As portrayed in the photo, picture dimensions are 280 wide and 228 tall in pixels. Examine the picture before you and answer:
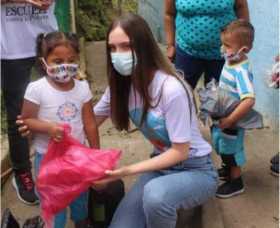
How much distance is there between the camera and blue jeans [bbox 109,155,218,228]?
103 inches

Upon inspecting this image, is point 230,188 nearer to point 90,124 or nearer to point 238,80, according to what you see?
point 238,80

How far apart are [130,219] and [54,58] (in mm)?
884

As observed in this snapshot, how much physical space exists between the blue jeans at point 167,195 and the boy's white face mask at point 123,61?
0.55m

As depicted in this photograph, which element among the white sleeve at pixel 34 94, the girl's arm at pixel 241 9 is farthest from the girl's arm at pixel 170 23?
the white sleeve at pixel 34 94

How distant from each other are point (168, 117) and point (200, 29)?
102 centimetres

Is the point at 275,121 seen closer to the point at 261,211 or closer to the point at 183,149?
the point at 261,211

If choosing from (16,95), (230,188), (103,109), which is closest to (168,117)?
(103,109)

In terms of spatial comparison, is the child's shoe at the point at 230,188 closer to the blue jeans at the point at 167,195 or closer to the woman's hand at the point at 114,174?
the blue jeans at the point at 167,195

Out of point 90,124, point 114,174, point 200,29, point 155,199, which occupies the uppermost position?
point 200,29

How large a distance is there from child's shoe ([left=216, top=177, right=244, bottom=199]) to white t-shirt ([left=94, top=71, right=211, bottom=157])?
0.65 meters

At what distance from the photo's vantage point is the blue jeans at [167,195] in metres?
2.63

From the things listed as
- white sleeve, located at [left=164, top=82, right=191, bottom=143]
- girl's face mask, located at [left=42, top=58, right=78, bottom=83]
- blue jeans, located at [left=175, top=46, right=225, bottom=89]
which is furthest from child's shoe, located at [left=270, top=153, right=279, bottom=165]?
girl's face mask, located at [left=42, top=58, right=78, bottom=83]

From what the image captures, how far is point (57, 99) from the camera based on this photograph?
2768 millimetres

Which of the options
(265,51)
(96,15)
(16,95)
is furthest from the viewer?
(96,15)
